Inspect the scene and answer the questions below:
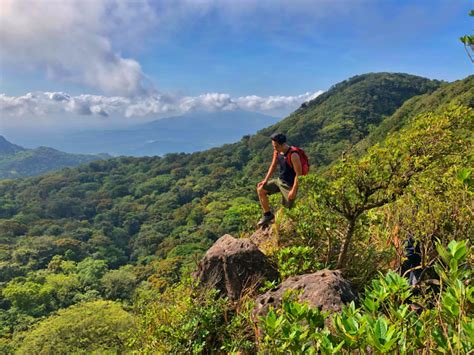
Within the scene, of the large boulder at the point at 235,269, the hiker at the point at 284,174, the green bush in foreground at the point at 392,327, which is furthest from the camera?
the hiker at the point at 284,174

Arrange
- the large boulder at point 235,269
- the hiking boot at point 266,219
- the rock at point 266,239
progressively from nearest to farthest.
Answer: the large boulder at point 235,269 → the rock at point 266,239 → the hiking boot at point 266,219

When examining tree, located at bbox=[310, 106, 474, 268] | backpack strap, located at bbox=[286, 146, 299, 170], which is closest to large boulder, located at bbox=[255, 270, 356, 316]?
tree, located at bbox=[310, 106, 474, 268]

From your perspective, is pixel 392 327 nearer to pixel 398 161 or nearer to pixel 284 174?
pixel 398 161

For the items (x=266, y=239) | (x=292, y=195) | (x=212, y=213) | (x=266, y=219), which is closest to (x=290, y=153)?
(x=292, y=195)

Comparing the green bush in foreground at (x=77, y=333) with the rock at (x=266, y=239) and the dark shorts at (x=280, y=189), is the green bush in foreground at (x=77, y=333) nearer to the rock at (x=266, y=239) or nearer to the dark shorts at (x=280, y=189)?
the rock at (x=266, y=239)

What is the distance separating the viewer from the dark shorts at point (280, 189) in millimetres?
4768

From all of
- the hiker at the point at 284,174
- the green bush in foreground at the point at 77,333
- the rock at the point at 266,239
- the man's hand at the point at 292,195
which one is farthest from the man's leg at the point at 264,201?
the green bush in foreground at the point at 77,333

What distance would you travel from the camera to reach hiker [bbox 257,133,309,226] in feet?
15.1

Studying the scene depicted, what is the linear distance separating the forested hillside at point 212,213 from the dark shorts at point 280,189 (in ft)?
1.10

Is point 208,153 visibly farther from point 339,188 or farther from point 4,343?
point 339,188

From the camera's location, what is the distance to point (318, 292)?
294 centimetres

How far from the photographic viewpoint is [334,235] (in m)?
4.23

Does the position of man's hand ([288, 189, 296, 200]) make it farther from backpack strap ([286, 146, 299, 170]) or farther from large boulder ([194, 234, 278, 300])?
large boulder ([194, 234, 278, 300])

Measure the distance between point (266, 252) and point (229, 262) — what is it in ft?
2.01
